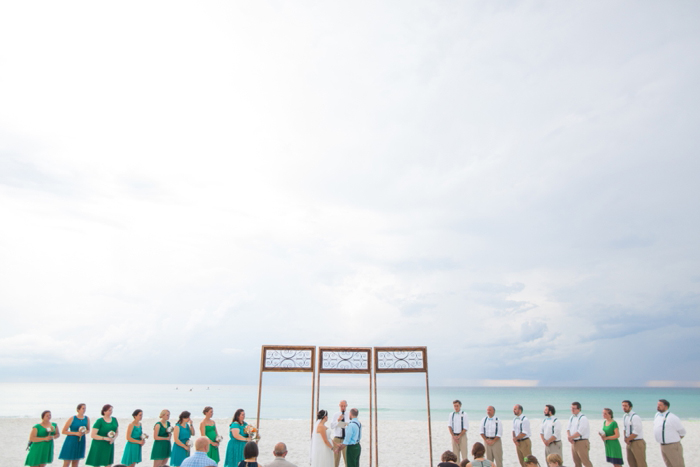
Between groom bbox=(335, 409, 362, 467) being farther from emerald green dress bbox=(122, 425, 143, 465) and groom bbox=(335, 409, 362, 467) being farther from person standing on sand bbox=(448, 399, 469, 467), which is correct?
emerald green dress bbox=(122, 425, 143, 465)

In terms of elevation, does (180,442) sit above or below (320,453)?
above

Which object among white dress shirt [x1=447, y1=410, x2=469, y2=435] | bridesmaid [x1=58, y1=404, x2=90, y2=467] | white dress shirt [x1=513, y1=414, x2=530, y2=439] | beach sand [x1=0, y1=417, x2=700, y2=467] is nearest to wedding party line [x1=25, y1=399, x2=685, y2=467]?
bridesmaid [x1=58, y1=404, x2=90, y2=467]

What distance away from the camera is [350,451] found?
8.97m

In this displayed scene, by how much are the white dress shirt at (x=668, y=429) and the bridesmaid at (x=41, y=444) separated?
39.1 ft

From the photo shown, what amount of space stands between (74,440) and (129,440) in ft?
4.54

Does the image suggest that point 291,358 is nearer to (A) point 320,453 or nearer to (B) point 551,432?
(A) point 320,453

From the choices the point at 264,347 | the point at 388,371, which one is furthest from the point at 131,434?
the point at 388,371

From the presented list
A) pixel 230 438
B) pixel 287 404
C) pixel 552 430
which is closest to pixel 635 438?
pixel 552 430

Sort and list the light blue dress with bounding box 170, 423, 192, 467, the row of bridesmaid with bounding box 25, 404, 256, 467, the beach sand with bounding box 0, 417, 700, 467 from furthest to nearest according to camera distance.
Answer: the beach sand with bounding box 0, 417, 700, 467 < the light blue dress with bounding box 170, 423, 192, 467 < the row of bridesmaid with bounding box 25, 404, 256, 467

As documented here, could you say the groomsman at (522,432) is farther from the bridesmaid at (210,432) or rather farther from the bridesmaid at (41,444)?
the bridesmaid at (41,444)

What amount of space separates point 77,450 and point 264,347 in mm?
4109

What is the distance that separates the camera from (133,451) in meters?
8.44

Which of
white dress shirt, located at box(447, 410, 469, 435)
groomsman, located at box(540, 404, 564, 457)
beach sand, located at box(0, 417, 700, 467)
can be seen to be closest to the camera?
groomsman, located at box(540, 404, 564, 457)

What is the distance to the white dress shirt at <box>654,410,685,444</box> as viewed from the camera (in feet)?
28.6
